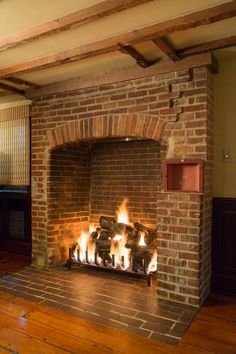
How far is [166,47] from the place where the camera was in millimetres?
2428

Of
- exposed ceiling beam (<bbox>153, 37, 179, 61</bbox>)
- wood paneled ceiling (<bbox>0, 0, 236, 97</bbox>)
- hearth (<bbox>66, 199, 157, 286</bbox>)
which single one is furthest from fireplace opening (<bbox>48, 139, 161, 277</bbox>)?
exposed ceiling beam (<bbox>153, 37, 179, 61</bbox>)

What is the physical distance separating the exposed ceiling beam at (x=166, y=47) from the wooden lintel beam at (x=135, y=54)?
0.25 meters

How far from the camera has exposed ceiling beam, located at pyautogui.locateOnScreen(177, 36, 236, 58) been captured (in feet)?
7.95

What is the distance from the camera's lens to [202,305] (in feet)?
8.91

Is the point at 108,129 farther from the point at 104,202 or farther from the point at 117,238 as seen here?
the point at 117,238

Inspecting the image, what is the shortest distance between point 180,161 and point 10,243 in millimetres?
3315

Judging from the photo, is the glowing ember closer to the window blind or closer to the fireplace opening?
the fireplace opening

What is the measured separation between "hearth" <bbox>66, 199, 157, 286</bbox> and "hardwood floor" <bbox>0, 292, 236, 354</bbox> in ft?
2.81

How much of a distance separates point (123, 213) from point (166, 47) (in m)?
2.27

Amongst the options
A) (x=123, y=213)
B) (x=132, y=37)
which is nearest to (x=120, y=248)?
(x=123, y=213)

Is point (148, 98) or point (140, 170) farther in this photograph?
point (140, 170)

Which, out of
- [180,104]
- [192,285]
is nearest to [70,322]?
[192,285]

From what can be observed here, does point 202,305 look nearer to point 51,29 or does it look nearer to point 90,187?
point 90,187

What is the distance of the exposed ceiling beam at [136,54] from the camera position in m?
2.45
